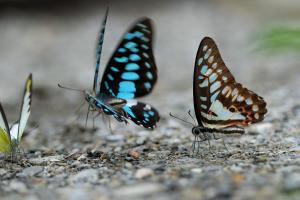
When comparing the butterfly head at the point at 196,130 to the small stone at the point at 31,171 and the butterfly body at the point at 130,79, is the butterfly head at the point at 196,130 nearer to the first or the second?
the butterfly body at the point at 130,79

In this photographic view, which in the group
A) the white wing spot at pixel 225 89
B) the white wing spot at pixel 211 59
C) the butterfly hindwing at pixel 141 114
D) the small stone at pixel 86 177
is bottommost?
the small stone at pixel 86 177

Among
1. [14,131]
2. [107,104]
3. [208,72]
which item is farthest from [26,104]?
[208,72]

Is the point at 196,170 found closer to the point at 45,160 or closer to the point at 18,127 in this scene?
the point at 45,160

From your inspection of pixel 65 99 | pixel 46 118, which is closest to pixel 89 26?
pixel 65 99

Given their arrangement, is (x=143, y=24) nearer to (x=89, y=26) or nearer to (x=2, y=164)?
(x=2, y=164)

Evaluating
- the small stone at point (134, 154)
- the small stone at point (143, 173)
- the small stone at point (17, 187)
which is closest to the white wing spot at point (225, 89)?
the small stone at point (134, 154)

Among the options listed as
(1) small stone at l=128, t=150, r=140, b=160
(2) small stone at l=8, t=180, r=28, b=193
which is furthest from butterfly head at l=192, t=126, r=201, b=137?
(2) small stone at l=8, t=180, r=28, b=193
